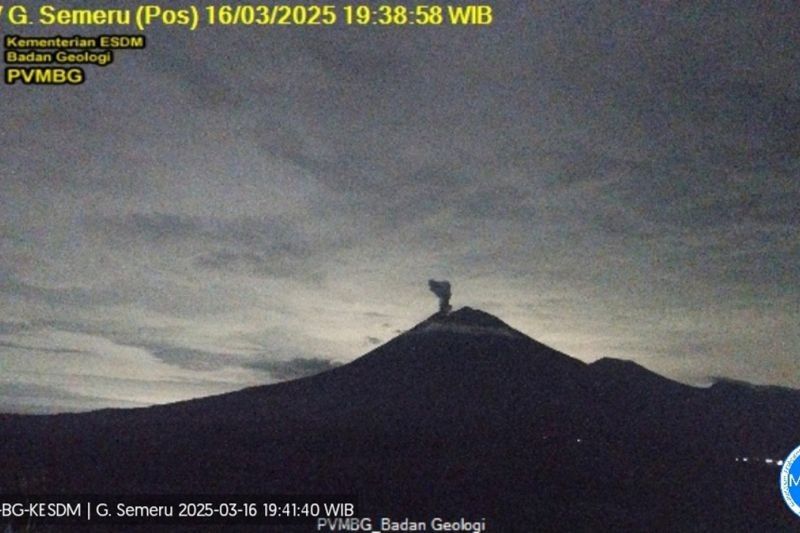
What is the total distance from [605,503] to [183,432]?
330 ft

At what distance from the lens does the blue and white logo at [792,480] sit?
2498 cm

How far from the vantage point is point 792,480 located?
2553cm

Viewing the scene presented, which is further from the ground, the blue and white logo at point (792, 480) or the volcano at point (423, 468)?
the blue and white logo at point (792, 480)

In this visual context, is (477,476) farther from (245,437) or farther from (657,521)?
(245,437)

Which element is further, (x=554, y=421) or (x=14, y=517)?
(x=554, y=421)

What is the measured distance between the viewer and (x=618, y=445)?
7549 inches

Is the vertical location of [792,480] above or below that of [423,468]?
above

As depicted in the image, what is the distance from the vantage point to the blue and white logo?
25.0 m

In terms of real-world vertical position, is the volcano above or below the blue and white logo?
below

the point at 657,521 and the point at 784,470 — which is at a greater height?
the point at 784,470

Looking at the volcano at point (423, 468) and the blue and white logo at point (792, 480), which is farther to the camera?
the volcano at point (423, 468)

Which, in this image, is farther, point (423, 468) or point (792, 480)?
point (423, 468)

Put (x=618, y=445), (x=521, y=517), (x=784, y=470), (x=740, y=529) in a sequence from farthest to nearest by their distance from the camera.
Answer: (x=618, y=445) < (x=740, y=529) < (x=521, y=517) < (x=784, y=470)

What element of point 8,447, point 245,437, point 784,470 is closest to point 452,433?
point 245,437
